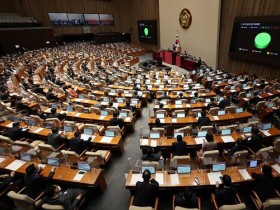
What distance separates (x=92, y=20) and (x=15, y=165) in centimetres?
3250

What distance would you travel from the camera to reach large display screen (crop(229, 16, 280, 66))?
12634 mm

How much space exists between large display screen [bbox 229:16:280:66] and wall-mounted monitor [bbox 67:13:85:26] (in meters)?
25.7

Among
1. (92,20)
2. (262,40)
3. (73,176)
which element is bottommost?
(73,176)

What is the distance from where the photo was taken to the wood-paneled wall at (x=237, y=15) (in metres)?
13.0

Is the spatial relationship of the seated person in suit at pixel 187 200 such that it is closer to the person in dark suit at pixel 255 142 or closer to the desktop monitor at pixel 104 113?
the person in dark suit at pixel 255 142

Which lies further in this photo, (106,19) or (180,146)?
(106,19)

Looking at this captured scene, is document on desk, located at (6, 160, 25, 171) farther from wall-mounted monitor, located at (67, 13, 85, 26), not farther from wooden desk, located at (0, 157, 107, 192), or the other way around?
wall-mounted monitor, located at (67, 13, 85, 26)

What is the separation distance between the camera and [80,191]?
5.10m

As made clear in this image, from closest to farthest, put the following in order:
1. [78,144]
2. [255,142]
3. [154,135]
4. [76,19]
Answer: [255,142] < [78,144] < [154,135] < [76,19]

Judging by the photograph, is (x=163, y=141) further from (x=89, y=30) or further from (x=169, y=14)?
(x=89, y=30)

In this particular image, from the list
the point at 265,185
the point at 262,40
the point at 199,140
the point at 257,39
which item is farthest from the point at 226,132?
the point at 257,39

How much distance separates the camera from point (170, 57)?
22.3 metres

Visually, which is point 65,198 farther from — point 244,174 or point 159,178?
point 244,174

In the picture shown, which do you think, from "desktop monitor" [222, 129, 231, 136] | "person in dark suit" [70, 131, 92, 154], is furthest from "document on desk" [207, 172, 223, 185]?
"person in dark suit" [70, 131, 92, 154]
